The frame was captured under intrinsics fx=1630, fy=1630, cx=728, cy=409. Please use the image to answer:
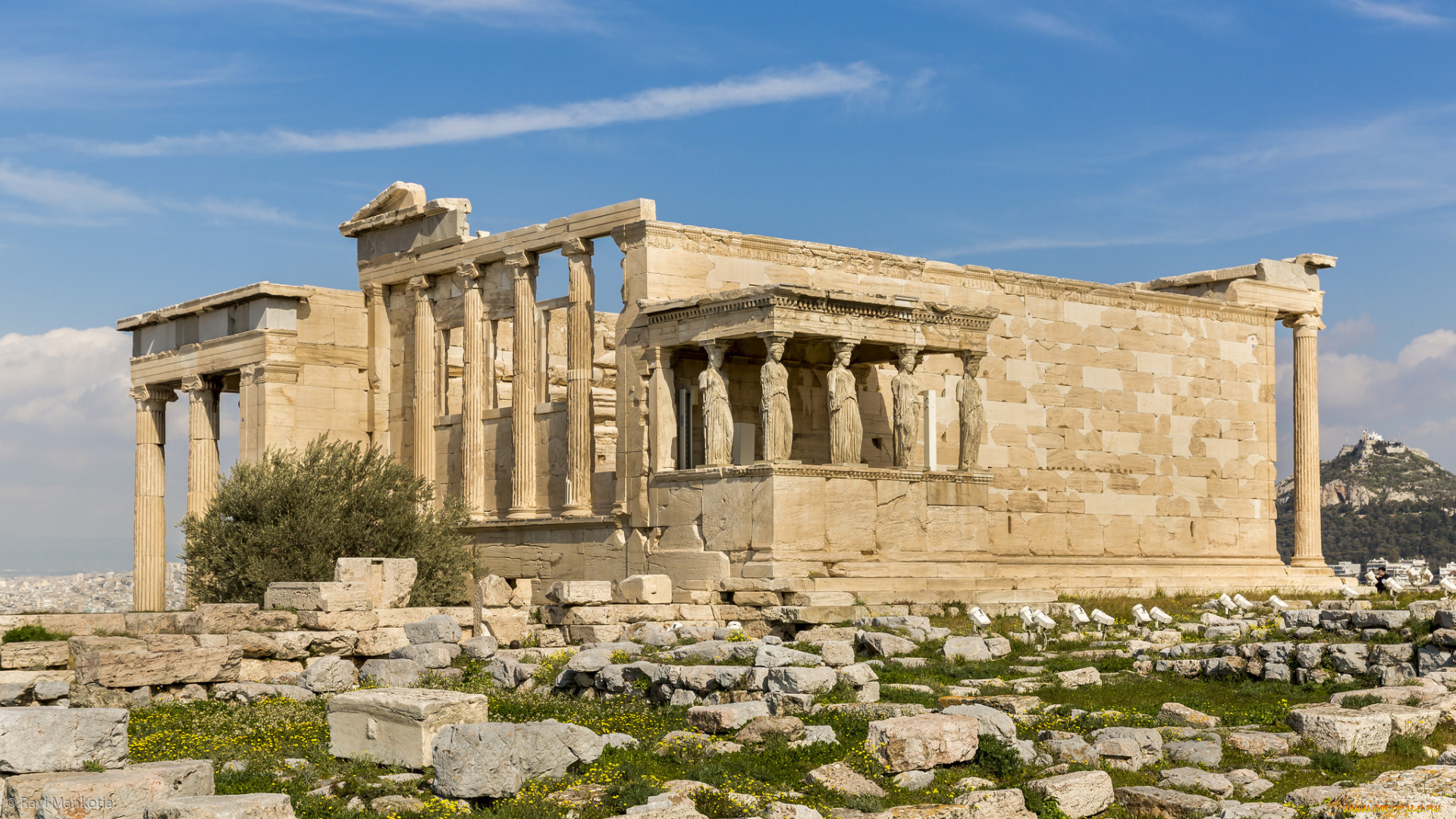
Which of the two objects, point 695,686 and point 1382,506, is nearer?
point 695,686

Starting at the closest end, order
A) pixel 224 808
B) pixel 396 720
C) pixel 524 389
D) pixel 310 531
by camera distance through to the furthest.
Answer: pixel 224 808 → pixel 396 720 → pixel 310 531 → pixel 524 389

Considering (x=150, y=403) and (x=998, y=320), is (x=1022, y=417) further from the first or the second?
(x=150, y=403)

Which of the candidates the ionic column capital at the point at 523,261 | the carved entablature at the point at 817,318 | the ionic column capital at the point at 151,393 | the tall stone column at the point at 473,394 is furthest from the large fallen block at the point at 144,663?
the ionic column capital at the point at 151,393

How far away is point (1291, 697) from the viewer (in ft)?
48.2

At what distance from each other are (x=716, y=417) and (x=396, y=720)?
39.7 ft

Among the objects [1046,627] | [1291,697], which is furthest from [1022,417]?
[1291,697]

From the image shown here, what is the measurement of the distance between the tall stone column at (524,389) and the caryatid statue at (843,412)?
20.1 ft

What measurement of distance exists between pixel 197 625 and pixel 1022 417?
1620 centimetres

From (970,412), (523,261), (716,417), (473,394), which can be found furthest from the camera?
(473,394)

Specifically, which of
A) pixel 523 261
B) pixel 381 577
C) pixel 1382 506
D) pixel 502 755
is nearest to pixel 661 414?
pixel 523 261

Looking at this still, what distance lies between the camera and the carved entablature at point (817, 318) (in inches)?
887

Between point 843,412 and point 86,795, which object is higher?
point 843,412

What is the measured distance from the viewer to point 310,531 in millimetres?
23297

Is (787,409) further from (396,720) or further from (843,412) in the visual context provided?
(396,720)
